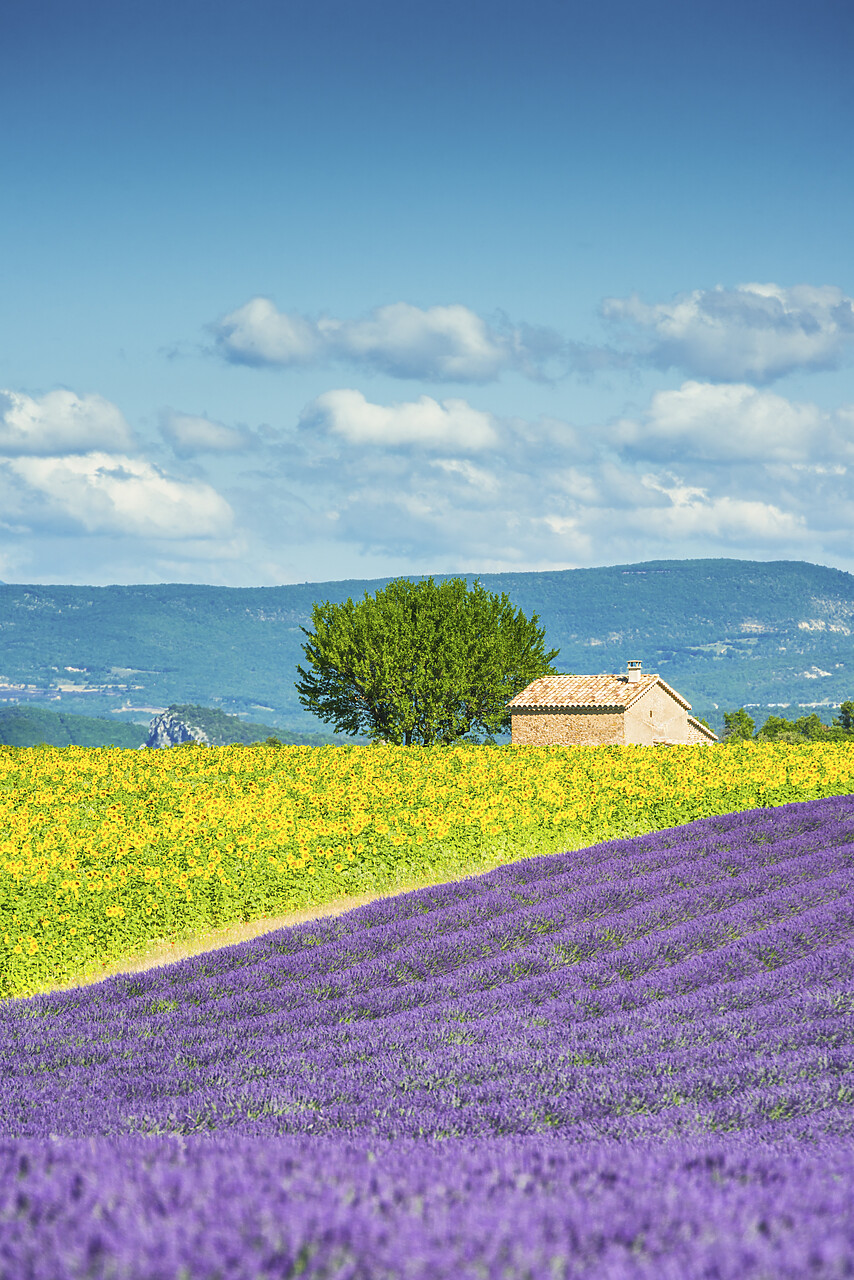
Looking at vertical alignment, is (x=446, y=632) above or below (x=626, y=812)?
above

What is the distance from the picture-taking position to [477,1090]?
255 inches

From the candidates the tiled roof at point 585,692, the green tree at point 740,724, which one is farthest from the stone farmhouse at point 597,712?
the green tree at point 740,724

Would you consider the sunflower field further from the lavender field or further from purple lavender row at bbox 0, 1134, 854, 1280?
purple lavender row at bbox 0, 1134, 854, 1280

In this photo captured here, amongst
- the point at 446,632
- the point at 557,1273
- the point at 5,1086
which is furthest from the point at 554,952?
the point at 446,632

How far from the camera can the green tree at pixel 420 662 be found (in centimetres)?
4853

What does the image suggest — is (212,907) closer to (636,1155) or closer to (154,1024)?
(154,1024)

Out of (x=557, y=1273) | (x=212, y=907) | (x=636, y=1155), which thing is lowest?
(x=212, y=907)

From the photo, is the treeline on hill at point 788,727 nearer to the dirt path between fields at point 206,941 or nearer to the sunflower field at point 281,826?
the sunflower field at point 281,826

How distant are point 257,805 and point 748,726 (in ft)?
263

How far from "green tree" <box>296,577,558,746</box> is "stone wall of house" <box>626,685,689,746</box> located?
5.20 metres

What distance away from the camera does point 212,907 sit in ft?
50.5

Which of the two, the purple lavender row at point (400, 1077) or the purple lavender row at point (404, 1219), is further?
the purple lavender row at point (400, 1077)

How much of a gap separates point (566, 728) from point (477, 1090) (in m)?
45.7

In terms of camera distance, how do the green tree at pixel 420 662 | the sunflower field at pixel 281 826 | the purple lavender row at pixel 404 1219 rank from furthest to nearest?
the green tree at pixel 420 662
the sunflower field at pixel 281 826
the purple lavender row at pixel 404 1219
